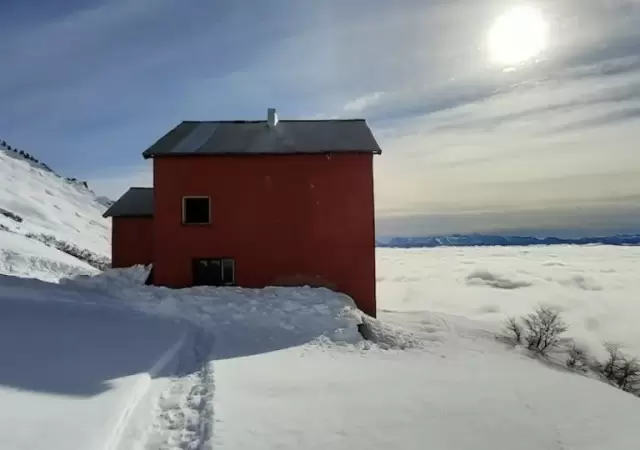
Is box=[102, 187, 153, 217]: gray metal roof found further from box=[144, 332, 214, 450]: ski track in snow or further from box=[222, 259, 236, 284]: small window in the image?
box=[144, 332, 214, 450]: ski track in snow

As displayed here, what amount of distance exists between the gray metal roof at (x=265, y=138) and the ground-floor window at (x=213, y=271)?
3878 millimetres

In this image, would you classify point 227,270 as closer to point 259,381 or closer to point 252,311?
point 252,311

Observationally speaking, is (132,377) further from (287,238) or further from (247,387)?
(287,238)

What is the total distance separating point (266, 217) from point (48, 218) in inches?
1808

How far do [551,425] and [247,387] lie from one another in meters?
5.01

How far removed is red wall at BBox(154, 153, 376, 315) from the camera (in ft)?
54.4

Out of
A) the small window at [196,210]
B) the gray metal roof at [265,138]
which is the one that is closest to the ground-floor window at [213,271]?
the small window at [196,210]

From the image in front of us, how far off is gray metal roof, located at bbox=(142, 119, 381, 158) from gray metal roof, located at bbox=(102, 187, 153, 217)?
10.1 metres

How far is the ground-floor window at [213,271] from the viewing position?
16.7 meters

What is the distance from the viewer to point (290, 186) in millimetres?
16734

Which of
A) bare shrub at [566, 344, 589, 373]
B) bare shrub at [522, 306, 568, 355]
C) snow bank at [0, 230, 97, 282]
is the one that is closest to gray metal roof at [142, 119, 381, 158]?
bare shrub at [522, 306, 568, 355]

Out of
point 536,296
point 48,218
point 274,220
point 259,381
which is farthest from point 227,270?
point 48,218

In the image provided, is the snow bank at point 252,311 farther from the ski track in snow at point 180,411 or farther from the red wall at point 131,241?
the red wall at point 131,241

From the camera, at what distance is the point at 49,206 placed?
5881 cm
